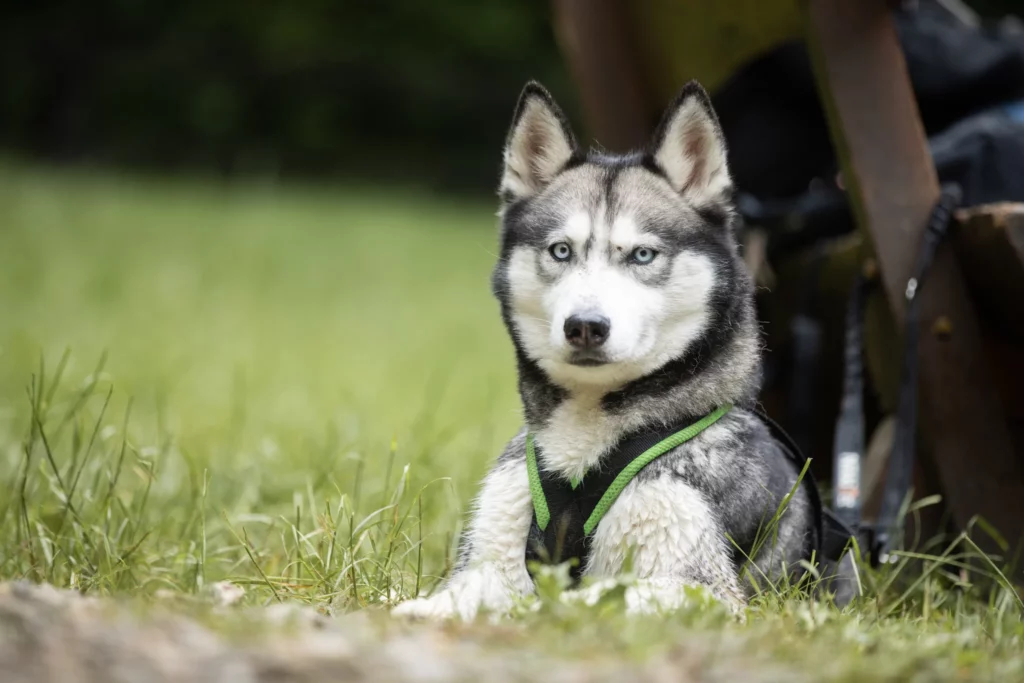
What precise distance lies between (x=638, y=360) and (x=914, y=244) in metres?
1.03

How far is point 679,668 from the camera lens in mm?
1413

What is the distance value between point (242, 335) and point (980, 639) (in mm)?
5106

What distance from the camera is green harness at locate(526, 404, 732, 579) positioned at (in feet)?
6.80

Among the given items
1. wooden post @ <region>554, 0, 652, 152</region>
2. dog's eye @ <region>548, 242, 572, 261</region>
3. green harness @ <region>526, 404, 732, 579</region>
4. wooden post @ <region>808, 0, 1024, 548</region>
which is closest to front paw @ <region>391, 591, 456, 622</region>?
green harness @ <region>526, 404, 732, 579</region>

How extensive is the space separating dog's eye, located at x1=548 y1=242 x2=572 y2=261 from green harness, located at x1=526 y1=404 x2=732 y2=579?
Result: 42 cm

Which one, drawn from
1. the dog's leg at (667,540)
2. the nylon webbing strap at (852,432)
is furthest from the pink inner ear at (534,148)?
the nylon webbing strap at (852,432)

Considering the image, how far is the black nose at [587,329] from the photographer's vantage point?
80.4 inches

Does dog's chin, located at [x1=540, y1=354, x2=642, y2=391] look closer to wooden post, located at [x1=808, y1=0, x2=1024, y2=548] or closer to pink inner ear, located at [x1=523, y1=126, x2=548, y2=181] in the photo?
pink inner ear, located at [x1=523, y1=126, x2=548, y2=181]

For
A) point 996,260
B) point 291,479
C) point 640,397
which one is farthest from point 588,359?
point 291,479

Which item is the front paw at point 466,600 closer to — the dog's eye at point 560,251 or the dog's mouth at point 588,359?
the dog's mouth at point 588,359

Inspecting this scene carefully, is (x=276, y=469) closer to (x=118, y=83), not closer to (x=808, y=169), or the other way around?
(x=808, y=169)

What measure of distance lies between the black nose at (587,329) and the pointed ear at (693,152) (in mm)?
465

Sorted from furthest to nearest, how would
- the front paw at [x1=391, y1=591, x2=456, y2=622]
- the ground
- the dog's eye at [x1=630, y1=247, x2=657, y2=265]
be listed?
the dog's eye at [x1=630, y1=247, x2=657, y2=265] < the front paw at [x1=391, y1=591, x2=456, y2=622] < the ground

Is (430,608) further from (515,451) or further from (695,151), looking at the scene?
(695,151)
